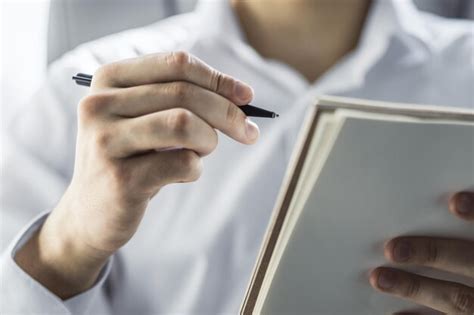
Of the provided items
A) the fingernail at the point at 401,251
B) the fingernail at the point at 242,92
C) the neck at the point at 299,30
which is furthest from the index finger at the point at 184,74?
the neck at the point at 299,30

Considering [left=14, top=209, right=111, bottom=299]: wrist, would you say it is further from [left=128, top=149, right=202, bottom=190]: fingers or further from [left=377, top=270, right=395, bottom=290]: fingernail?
[left=377, top=270, right=395, bottom=290]: fingernail

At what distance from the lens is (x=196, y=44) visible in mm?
764

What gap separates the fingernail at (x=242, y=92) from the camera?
0.41 meters

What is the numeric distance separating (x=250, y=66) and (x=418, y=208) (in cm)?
42

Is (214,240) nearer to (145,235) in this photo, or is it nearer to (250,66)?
(145,235)

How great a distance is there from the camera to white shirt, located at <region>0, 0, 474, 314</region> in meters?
0.68

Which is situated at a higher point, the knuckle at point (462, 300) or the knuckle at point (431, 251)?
the knuckle at point (431, 251)

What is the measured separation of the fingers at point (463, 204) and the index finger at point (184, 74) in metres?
0.15

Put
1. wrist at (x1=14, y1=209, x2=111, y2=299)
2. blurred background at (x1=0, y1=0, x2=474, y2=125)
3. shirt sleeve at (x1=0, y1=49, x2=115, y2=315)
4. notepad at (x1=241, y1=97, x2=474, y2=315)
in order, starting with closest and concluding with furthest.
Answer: notepad at (x1=241, y1=97, x2=474, y2=315), wrist at (x1=14, y1=209, x2=111, y2=299), shirt sleeve at (x1=0, y1=49, x2=115, y2=315), blurred background at (x1=0, y1=0, x2=474, y2=125)

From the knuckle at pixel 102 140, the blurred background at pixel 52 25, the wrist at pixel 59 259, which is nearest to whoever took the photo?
the knuckle at pixel 102 140

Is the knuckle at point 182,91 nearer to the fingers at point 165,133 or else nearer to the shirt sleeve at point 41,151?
the fingers at point 165,133

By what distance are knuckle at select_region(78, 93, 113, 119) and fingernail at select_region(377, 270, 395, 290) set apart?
0.22 m

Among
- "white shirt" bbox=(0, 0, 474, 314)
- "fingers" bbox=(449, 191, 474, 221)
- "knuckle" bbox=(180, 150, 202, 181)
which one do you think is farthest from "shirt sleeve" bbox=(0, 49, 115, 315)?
"fingers" bbox=(449, 191, 474, 221)

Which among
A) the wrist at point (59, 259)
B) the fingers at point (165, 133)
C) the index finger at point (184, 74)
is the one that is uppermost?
the index finger at point (184, 74)
